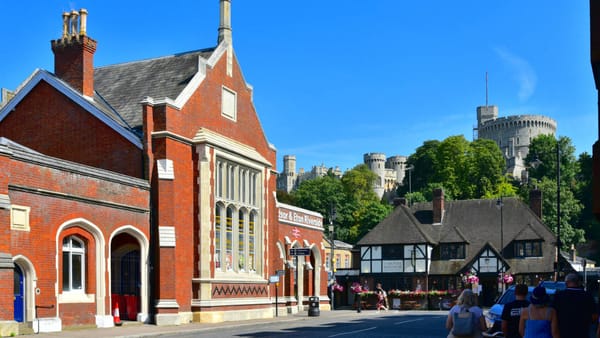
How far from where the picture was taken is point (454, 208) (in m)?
67.6

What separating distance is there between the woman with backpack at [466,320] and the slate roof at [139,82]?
22239 millimetres

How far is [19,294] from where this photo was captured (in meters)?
23.4

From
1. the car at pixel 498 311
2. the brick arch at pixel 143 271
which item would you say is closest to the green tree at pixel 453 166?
the brick arch at pixel 143 271

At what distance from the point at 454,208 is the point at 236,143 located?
3587 cm

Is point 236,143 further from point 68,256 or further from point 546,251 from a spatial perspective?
point 546,251

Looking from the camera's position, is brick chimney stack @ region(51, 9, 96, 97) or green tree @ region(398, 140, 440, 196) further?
green tree @ region(398, 140, 440, 196)

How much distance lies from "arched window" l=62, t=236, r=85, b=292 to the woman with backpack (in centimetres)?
1745

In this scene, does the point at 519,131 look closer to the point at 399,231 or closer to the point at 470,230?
the point at 470,230

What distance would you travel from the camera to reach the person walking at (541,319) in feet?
34.0

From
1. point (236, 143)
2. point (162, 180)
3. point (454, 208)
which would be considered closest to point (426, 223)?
point (454, 208)

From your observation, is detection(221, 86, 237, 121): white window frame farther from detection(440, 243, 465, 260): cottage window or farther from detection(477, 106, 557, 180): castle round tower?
detection(477, 106, 557, 180): castle round tower

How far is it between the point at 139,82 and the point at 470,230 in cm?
3756

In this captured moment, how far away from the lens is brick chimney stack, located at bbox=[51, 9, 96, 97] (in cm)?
3192

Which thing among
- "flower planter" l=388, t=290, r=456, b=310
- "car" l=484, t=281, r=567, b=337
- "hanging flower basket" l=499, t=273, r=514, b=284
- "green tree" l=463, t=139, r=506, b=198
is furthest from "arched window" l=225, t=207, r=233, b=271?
"green tree" l=463, t=139, r=506, b=198
